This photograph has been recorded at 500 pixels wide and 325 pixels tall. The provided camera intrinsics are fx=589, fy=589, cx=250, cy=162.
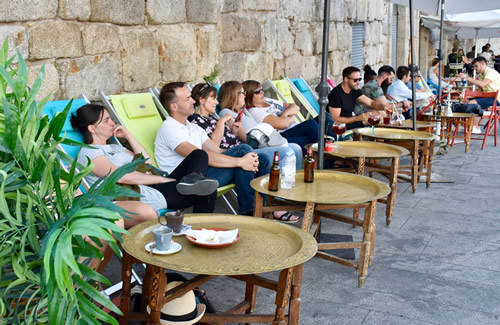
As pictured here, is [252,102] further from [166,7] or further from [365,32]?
[365,32]

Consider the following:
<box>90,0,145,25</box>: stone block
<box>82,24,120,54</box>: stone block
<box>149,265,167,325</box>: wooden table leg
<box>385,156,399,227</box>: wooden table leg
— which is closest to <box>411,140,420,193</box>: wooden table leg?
<box>385,156,399,227</box>: wooden table leg

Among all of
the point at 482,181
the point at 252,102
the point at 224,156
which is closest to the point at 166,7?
the point at 252,102

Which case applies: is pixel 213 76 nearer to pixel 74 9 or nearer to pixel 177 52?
pixel 177 52

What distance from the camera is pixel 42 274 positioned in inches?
57.3

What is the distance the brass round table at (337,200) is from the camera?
9.75 ft

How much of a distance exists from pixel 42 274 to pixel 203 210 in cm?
187

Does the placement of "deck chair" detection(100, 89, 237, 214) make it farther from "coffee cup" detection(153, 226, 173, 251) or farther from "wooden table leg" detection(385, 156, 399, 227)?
"coffee cup" detection(153, 226, 173, 251)

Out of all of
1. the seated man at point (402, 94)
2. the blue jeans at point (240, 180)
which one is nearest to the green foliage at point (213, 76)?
the blue jeans at point (240, 180)

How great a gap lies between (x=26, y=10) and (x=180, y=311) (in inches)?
82.0

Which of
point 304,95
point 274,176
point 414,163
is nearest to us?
point 274,176

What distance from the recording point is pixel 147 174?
338 cm

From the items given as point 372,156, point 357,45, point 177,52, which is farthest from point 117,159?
point 357,45

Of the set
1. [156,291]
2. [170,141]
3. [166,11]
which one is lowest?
[156,291]

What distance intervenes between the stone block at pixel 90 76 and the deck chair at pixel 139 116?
0.08m
